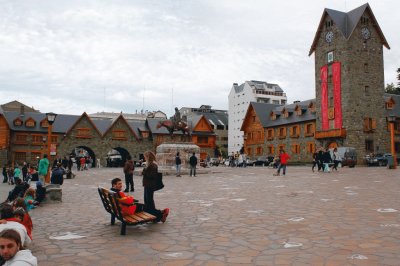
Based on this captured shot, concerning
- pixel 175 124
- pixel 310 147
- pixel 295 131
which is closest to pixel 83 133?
pixel 295 131

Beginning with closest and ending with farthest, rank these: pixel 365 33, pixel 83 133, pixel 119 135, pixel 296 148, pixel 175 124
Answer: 1. pixel 175 124
2. pixel 365 33
3. pixel 296 148
4. pixel 83 133
5. pixel 119 135

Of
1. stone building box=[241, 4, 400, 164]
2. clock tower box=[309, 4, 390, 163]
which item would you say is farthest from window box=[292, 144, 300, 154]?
clock tower box=[309, 4, 390, 163]

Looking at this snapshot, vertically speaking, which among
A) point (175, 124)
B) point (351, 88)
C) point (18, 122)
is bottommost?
point (175, 124)

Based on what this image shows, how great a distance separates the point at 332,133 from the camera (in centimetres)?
4444

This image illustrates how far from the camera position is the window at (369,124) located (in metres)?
43.9

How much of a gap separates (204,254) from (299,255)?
1377 mm

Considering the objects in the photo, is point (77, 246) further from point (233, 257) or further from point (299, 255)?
point (299, 255)

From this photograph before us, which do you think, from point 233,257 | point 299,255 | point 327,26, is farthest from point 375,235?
point 327,26

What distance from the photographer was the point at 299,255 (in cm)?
524

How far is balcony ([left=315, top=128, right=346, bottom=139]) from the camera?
42938 millimetres

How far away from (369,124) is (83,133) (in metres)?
41.4

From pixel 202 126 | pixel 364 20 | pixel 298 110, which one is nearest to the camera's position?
pixel 364 20

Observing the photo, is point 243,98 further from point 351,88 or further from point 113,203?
point 113,203

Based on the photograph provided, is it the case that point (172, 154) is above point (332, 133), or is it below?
below
